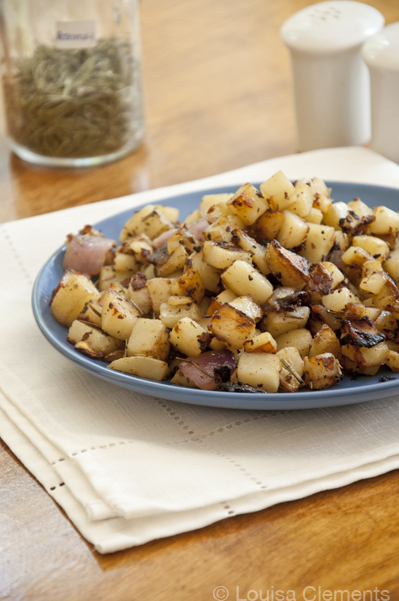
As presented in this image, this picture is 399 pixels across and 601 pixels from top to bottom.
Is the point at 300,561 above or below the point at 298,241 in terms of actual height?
below

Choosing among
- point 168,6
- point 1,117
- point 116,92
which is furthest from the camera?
point 168,6

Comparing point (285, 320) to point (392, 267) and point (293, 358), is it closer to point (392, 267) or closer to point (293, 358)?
point (293, 358)

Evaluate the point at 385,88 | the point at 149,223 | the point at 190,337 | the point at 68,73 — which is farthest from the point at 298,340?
the point at 68,73

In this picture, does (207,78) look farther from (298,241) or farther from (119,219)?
(298,241)

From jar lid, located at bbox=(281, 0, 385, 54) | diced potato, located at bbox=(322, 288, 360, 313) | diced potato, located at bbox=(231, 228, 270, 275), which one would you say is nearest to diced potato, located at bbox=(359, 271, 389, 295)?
diced potato, located at bbox=(322, 288, 360, 313)

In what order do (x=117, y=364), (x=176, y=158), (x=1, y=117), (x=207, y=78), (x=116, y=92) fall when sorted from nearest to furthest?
(x=117, y=364)
(x=116, y=92)
(x=176, y=158)
(x=1, y=117)
(x=207, y=78)

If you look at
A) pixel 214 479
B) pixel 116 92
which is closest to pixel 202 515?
pixel 214 479

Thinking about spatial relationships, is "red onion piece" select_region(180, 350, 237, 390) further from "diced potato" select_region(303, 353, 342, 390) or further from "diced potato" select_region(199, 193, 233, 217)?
"diced potato" select_region(199, 193, 233, 217)
